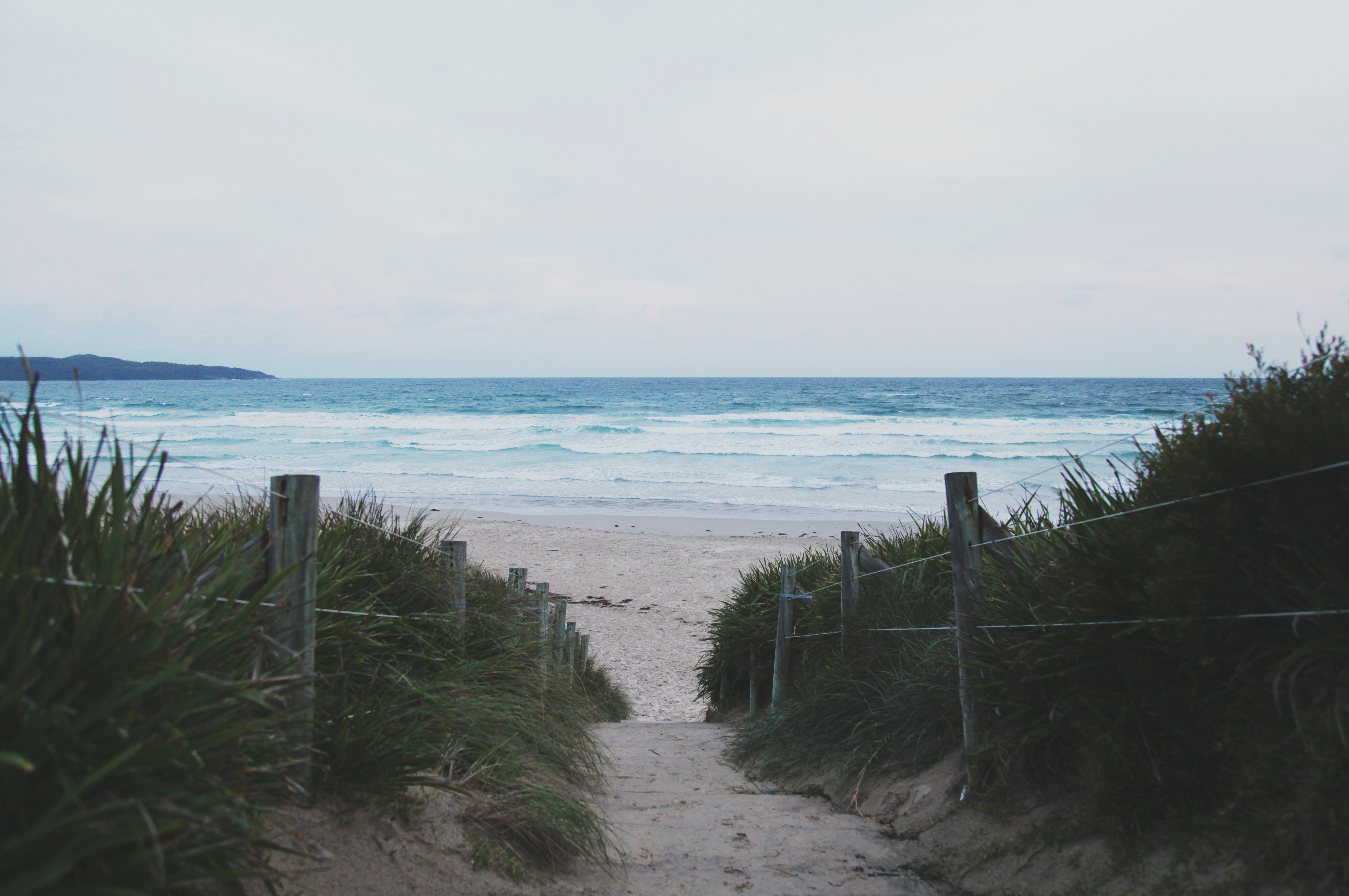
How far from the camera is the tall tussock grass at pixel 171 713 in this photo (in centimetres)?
187

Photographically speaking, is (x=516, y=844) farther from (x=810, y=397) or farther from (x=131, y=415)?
(x=810, y=397)

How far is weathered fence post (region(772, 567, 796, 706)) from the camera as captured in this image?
25.2 feet

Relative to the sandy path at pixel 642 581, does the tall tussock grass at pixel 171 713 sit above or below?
above

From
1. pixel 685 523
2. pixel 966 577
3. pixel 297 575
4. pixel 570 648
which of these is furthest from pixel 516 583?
pixel 685 523

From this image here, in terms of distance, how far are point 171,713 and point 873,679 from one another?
4319mm

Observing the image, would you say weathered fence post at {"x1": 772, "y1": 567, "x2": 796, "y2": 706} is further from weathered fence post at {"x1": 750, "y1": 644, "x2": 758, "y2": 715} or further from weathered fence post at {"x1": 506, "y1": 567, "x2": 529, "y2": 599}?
weathered fence post at {"x1": 506, "y1": 567, "x2": 529, "y2": 599}

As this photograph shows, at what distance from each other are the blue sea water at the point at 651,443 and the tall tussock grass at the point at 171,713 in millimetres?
517

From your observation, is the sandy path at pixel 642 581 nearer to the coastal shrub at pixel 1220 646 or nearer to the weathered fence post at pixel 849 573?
the weathered fence post at pixel 849 573

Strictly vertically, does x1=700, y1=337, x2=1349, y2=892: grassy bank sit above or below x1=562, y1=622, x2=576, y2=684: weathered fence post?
above

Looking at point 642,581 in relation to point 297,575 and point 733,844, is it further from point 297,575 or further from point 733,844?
point 297,575

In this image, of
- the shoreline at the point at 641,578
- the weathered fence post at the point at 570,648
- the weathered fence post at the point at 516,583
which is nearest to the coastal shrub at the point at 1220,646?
the weathered fence post at the point at 516,583

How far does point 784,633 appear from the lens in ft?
25.5

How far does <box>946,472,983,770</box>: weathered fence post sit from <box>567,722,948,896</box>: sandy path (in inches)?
28.8

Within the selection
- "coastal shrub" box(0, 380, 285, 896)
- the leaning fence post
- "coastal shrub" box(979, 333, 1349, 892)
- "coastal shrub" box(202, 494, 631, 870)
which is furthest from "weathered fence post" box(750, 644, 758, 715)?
"coastal shrub" box(0, 380, 285, 896)
